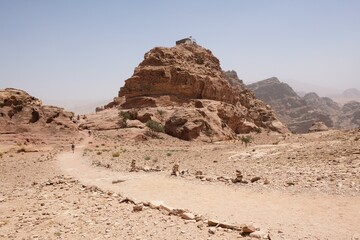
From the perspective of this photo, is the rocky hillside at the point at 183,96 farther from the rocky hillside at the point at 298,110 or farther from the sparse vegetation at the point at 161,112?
the rocky hillside at the point at 298,110

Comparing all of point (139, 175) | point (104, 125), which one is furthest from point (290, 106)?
point (139, 175)

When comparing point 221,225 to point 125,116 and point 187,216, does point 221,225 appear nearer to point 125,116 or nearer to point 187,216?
point 187,216

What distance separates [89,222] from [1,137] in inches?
1195

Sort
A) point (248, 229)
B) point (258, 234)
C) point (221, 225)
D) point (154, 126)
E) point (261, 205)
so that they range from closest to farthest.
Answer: point (258, 234)
point (248, 229)
point (221, 225)
point (261, 205)
point (154, 126)

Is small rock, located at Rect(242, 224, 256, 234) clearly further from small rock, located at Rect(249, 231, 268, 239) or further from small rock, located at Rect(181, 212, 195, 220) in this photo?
small rock, located at Rect(181, 212, 195, 220)

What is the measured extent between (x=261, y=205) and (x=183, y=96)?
5109 centimetres

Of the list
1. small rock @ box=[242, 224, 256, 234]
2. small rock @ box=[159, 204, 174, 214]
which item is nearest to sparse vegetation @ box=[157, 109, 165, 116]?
small rock @ box=[159, 204, 174, 214]

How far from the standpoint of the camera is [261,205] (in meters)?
10.8

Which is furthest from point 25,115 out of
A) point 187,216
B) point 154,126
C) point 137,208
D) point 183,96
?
point 187,216

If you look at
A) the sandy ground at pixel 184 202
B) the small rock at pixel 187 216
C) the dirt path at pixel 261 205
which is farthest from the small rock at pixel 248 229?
the small rock at pixel 187 216

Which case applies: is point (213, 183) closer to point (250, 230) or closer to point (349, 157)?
point (250, 230)

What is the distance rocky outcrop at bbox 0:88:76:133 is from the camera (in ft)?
123

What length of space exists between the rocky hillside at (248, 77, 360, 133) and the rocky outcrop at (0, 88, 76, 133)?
→ 88.8 m

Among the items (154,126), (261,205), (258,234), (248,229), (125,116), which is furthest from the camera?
(125,116)
